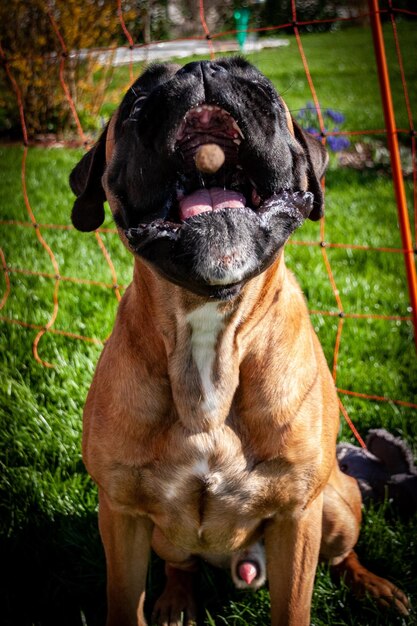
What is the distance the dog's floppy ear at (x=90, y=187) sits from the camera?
2.06m

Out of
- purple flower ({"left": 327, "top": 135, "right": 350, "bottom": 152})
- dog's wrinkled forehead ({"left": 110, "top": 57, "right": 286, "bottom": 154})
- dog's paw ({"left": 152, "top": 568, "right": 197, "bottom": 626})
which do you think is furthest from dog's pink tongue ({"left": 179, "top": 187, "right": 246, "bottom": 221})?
purple flower ({"left": 327, "top": 135, "right": 350, "bottom": 152})

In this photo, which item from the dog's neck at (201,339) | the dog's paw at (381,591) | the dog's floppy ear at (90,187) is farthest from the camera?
the dog's paw at (381,591)

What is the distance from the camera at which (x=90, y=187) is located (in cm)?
215

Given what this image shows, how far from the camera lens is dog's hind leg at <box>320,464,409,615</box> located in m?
2.29

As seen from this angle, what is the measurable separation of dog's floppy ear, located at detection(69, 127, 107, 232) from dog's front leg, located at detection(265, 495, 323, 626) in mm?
1276

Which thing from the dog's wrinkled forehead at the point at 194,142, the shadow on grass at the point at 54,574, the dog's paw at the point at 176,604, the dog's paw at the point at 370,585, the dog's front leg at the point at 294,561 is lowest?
the dog's paw at the point at 370,585

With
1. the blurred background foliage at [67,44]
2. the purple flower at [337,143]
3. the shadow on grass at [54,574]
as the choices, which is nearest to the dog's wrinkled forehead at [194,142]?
the shadow on grass at [54,574]

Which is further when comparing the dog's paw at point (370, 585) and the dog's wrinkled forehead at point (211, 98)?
the dog's paw at point (370, 585)

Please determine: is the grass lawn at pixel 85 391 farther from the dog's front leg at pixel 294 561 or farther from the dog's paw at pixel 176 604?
the dog's front leg at pixel 294 561

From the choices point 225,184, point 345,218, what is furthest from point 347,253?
point 225,184

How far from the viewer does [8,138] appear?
928 centimetres

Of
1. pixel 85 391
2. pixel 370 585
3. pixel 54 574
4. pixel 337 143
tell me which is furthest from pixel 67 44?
pixel 370 585

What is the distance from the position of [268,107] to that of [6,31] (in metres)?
7.26

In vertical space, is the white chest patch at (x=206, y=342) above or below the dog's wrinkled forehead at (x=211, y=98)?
below
